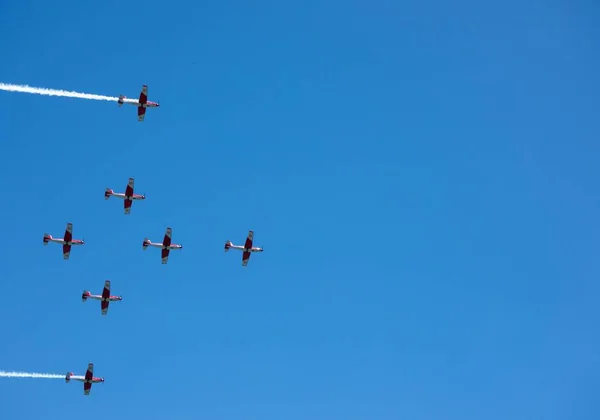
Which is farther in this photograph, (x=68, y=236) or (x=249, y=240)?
(x=249, y=240)

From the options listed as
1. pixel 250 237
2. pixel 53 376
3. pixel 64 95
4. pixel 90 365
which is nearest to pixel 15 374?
pixel 53 376

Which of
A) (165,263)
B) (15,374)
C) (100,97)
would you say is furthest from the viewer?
(165,263)

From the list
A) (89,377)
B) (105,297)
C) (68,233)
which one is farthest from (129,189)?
(89,377)

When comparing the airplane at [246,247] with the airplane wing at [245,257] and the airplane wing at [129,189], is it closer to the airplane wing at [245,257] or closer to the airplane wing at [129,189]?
the airplane wing at [245,257]

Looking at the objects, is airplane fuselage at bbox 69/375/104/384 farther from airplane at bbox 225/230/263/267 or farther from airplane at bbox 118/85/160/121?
airplane at bbox 118/85/160/121

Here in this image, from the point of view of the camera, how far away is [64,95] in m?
86.6

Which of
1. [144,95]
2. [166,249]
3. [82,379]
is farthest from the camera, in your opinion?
[166,249]

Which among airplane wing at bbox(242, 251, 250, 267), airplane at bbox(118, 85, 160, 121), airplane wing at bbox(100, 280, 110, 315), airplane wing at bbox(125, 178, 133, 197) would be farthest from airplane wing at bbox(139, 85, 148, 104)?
airplane wing at bbox(242, 251, 250, 267)

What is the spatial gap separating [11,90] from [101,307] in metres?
36.4

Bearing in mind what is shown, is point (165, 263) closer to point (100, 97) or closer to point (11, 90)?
point (100, 97)

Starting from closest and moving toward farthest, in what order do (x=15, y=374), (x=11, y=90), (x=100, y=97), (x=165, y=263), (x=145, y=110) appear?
(x=11, y=90)
(x=15, y=374)
(x=100, y=97)
(x=145, y=110)
(x=165, y=263)

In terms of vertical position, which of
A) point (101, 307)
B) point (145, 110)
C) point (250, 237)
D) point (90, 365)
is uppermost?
point (145, 110)

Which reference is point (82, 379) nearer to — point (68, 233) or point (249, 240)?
point (68, 233)

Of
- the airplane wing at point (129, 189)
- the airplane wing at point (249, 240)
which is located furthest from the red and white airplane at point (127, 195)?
the airplane wing at point (249, 240)
